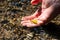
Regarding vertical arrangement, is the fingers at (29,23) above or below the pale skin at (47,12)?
below

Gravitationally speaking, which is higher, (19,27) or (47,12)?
(47,12)

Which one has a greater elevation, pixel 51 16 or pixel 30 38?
pixel 51 16

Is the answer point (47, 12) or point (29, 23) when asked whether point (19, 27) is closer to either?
point (29, 23)

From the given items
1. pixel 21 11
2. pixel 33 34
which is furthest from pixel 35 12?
pixel 33 34

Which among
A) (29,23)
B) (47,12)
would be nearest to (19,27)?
(29,23)

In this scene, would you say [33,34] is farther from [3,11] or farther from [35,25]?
[3,11]

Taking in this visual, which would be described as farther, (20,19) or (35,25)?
(20,19)

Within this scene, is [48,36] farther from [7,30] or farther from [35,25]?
[7,30]

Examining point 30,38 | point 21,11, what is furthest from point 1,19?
point 30,38

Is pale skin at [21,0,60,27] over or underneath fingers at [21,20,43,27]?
over
